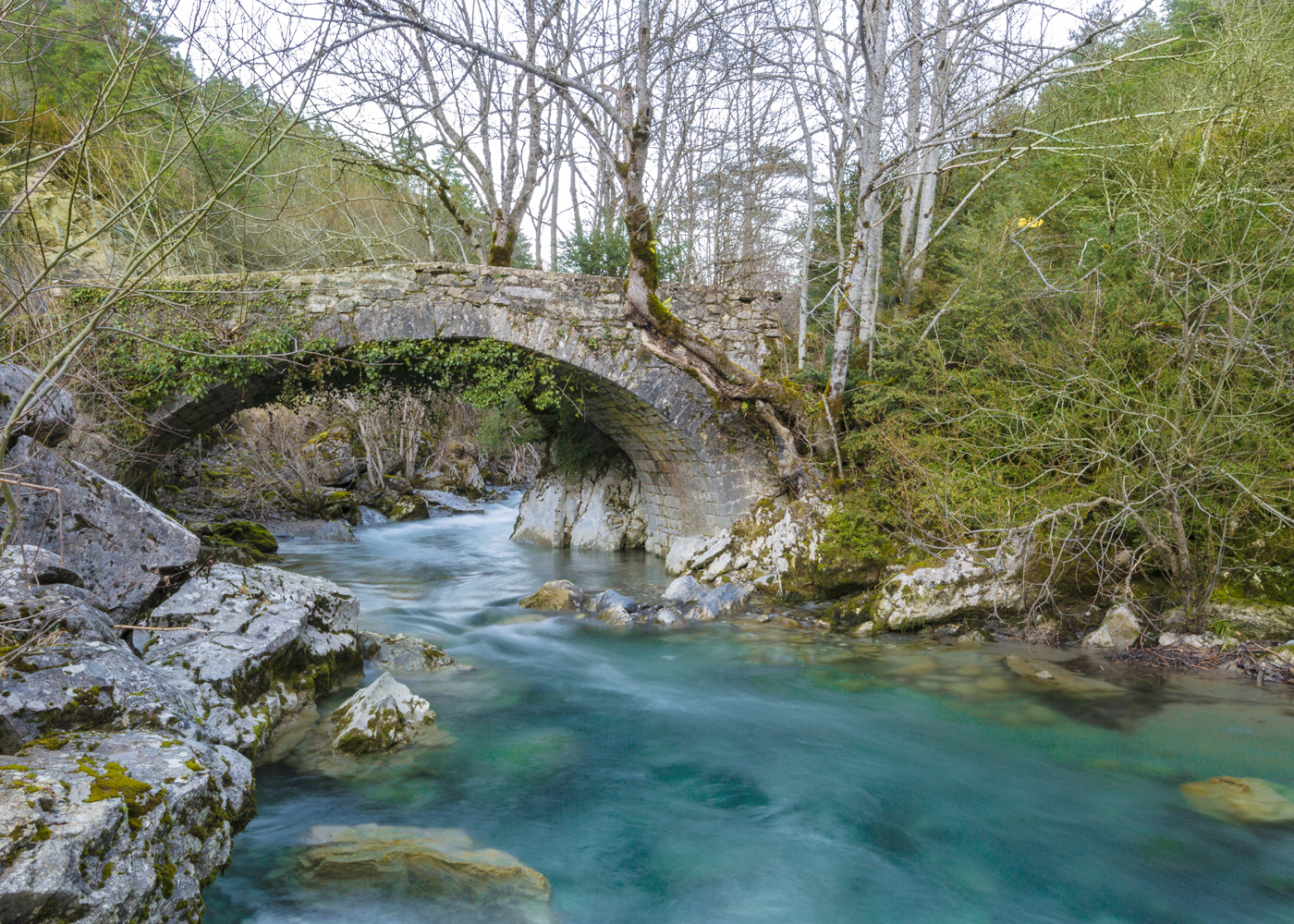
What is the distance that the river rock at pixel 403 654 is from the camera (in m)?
5.72

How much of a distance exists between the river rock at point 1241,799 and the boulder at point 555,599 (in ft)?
17.6

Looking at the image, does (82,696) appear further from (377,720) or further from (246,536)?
(246,536)

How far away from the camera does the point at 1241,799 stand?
3.83m

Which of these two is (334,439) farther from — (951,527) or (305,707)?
(951,527)

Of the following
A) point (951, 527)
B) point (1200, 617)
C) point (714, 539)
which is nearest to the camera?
point (1200, 617)

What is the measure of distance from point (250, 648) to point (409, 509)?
9.89m

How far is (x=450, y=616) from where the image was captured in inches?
302

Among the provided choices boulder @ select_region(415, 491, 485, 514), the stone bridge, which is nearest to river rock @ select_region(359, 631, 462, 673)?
the stone bridge

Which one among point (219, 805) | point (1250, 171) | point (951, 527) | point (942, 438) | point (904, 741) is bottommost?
point (904, 741)

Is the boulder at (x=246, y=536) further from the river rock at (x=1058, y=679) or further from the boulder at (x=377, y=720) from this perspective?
the river rock at (x=1058, y=679)

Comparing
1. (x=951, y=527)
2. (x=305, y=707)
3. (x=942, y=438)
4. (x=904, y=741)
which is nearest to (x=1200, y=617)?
(x=951, y=527)

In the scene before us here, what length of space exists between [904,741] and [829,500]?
11.5 ft

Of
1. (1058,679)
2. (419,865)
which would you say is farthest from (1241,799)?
(419,865)

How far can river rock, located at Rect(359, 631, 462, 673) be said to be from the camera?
5719 mm
